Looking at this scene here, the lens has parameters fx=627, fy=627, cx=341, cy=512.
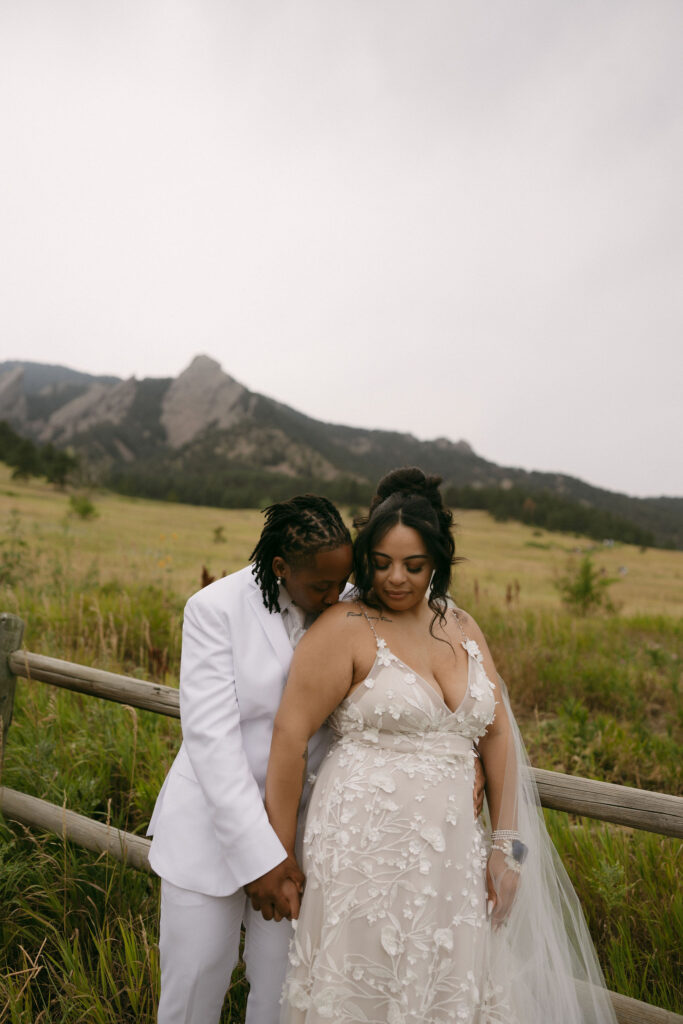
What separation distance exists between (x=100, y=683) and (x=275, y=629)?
5.70 ft

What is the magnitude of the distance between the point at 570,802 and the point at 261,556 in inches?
62.5

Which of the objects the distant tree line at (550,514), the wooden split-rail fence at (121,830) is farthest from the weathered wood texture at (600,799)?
the distant tree line at (550,514)

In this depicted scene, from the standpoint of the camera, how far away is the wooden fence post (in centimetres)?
354

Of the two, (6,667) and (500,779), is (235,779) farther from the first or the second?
(6,667)

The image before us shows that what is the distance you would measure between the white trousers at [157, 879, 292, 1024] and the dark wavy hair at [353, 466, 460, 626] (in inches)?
43.3

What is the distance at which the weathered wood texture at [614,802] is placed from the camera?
2.27 metres

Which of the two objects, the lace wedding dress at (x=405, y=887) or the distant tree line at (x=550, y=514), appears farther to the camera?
the distant tree line at (x=550, y=514)

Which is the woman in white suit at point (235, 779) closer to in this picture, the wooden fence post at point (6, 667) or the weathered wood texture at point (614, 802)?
the weathered wood texture at point (614, 802)

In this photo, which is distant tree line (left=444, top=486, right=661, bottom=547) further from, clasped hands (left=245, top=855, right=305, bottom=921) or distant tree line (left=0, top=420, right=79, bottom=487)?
clasped hands (left=245, top=855, right=305, bottom=921)

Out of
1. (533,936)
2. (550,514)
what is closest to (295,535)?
(533,936)

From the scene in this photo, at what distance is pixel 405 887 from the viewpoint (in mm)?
1859

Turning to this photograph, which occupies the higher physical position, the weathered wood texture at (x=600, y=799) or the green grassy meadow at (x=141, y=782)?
the weathered wood texture at (x=600, y=799)

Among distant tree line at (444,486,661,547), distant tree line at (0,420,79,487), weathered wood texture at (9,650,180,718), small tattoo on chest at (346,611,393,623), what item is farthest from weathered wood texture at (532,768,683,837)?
distant tree line at (444,486,661,547)

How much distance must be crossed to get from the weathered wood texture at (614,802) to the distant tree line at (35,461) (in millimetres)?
62379
